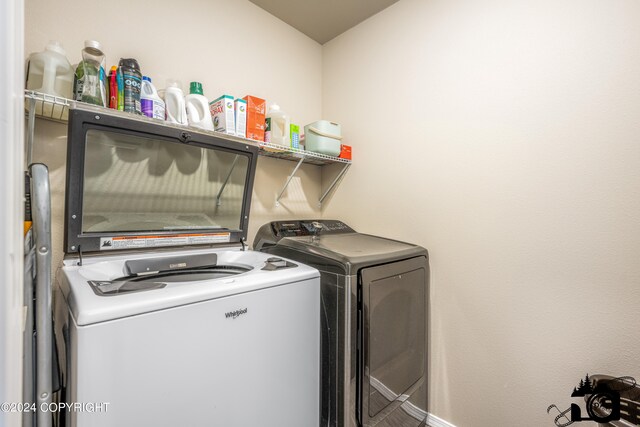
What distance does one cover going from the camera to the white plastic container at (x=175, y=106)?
150 centimetres

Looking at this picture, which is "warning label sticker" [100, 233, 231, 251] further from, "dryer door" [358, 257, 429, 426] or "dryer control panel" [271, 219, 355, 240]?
"dryer door" [358, 257, 429, 426]

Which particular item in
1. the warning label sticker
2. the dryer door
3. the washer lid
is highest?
the warning label sticker

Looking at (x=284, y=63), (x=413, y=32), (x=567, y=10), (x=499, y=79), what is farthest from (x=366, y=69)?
(x=567, y=10)

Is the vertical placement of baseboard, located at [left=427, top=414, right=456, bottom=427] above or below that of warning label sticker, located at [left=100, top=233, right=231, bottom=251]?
below

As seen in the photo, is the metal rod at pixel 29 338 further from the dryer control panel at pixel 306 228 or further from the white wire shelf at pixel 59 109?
the dryer control panel at pixel 306 228

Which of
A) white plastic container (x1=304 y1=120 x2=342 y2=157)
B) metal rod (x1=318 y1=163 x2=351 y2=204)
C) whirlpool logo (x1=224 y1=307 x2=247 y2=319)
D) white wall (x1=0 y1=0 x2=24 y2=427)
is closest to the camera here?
white wall (x1=0 y1=0 x2=24 y2=427)

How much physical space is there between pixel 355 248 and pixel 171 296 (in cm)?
100

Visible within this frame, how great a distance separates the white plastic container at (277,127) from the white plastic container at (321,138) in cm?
21

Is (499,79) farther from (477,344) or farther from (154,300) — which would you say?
(154,300)

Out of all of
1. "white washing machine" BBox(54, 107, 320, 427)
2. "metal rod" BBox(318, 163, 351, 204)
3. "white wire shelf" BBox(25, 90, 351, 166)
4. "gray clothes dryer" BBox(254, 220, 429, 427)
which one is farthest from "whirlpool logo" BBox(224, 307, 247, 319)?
"metal rod" BBox(318, 163, 351, 204)

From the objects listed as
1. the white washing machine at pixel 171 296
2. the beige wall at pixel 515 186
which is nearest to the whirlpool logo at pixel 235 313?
the white washing machine at pixel 171 296

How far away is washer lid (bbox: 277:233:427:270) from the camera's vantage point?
4.80 feet

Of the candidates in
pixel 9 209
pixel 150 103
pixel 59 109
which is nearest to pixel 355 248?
pixel 150 103

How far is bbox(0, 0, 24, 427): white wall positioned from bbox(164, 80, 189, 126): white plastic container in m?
0.95
